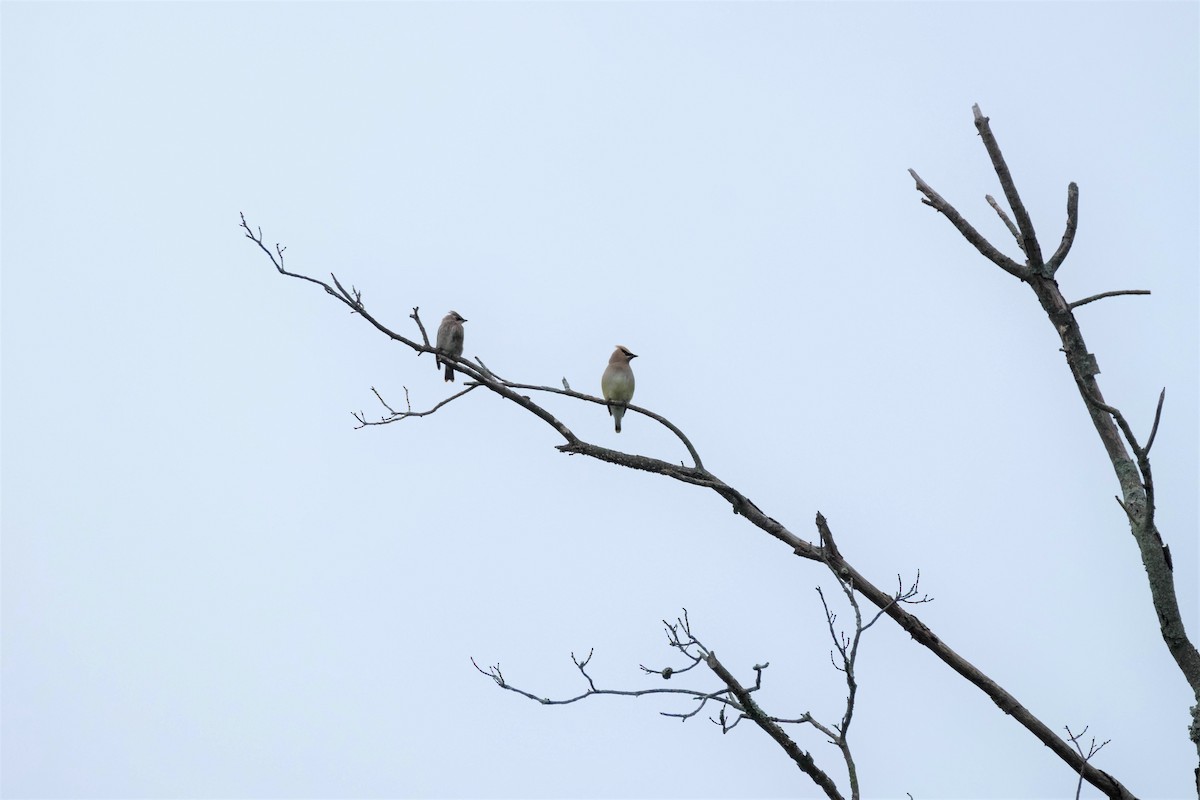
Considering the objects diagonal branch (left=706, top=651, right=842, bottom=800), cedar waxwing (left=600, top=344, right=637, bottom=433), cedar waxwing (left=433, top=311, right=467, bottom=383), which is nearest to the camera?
diagonal branch (left=706, top=651, right=842, bottom=800)

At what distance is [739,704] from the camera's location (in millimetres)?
7391

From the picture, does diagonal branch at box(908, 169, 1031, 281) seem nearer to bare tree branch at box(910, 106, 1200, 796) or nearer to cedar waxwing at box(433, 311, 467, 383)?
bare tree branch at box(910, 106, 1200, 796)

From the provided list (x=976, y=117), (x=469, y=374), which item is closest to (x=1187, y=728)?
(x=976, y=117)

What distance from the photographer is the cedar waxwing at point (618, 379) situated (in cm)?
1255

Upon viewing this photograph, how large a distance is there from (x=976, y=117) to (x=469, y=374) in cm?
362

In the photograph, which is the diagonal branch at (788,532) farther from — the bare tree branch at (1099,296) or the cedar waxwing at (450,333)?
the cedar waxwing at (450,333)

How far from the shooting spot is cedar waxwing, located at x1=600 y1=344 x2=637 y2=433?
494 inches

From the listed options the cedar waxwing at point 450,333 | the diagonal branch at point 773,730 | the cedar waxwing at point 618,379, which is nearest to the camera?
the diagonal branch at point 773,730

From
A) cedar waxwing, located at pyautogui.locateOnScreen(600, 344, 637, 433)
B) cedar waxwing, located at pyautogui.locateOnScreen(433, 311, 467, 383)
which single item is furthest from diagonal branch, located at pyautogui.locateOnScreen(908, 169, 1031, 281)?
cedar waxwing, located at pyautogui.locateOnScreen(433, 311, 467, 383)

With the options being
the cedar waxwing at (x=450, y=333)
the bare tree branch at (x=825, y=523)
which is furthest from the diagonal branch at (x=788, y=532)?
the cedar waxwing at (x=450, y=333)

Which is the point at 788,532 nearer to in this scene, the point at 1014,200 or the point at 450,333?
the point at 1014,200

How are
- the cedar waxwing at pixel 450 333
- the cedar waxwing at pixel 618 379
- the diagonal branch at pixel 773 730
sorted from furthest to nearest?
1. the cedar waxwing at pixel 450 333
2. the cedar waxwing at pixel 618 379
3. the diagonal branch at pixel 773 730

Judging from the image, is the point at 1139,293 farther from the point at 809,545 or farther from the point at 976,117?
the point at 809,545

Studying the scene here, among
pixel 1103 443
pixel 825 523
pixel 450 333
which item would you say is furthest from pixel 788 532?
pixel 450 333
